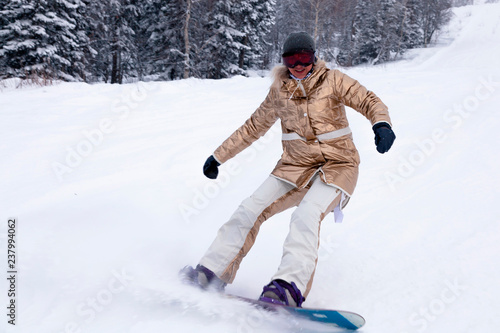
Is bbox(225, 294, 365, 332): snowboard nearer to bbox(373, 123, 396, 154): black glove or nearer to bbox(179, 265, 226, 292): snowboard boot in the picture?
bbox(179, 265, 226, 292): snowboard boot

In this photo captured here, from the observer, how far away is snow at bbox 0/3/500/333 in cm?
184

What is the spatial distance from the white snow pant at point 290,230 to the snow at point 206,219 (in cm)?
24

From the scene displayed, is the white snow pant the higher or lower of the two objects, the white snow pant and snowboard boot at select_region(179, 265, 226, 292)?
the higher

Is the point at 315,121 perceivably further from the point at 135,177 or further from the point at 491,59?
the point at 491,59

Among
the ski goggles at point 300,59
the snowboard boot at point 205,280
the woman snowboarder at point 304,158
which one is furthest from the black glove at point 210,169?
the ski goggles at point 300,59

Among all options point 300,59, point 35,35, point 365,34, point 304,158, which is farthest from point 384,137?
point 365,34

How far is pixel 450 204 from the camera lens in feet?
9.88

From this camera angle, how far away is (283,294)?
170 cm

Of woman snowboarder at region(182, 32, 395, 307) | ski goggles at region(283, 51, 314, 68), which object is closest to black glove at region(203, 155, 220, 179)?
woman snowboarder at region(182, 32, 395, 307)

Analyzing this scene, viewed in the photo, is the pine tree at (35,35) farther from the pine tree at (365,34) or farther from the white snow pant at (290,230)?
the pine tree at (365,34)

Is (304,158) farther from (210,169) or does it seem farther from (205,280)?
(205,280)

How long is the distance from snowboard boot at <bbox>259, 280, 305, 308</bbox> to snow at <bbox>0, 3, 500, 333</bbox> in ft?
0.32

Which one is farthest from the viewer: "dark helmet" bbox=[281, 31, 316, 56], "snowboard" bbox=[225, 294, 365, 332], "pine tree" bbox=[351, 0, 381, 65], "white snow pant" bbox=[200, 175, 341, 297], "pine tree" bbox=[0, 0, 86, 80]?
"pine tree" bbox=[351, 0, 381, 65]

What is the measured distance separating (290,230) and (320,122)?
2.47 feet
